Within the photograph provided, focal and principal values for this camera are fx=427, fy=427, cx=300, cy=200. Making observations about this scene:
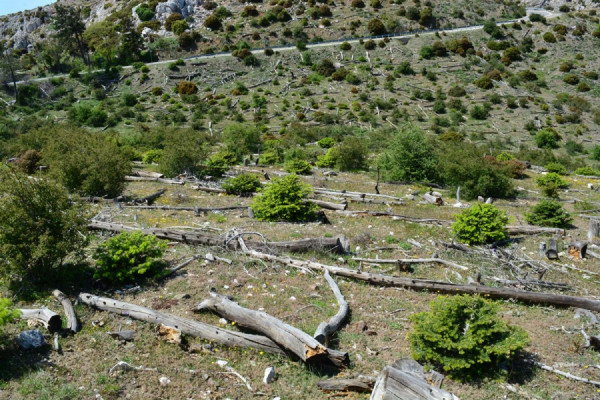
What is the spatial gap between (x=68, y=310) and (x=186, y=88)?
4655cm

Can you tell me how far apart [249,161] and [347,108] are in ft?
67.5

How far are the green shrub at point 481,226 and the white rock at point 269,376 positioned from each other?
8533 mm

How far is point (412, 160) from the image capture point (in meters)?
23.0

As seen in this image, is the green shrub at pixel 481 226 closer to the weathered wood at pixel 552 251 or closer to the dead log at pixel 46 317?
the weathered wood at pixel 552 251

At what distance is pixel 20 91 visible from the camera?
50281 millimetres

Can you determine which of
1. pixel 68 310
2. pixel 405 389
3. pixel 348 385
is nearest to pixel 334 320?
pixel 348 385

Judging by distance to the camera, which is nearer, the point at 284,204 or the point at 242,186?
the point at 284,204

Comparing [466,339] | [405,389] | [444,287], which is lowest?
[444,287]

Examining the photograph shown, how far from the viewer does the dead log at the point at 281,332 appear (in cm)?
633

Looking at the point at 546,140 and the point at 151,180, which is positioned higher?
the point at 151,180

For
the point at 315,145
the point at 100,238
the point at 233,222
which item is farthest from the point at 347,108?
the point at 100,238

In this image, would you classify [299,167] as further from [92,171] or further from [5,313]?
[5,313]

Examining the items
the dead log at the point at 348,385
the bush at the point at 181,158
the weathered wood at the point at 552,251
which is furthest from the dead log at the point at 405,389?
the bush at the point at 181,158

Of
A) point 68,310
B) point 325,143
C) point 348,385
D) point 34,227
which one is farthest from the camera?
point 325,143
